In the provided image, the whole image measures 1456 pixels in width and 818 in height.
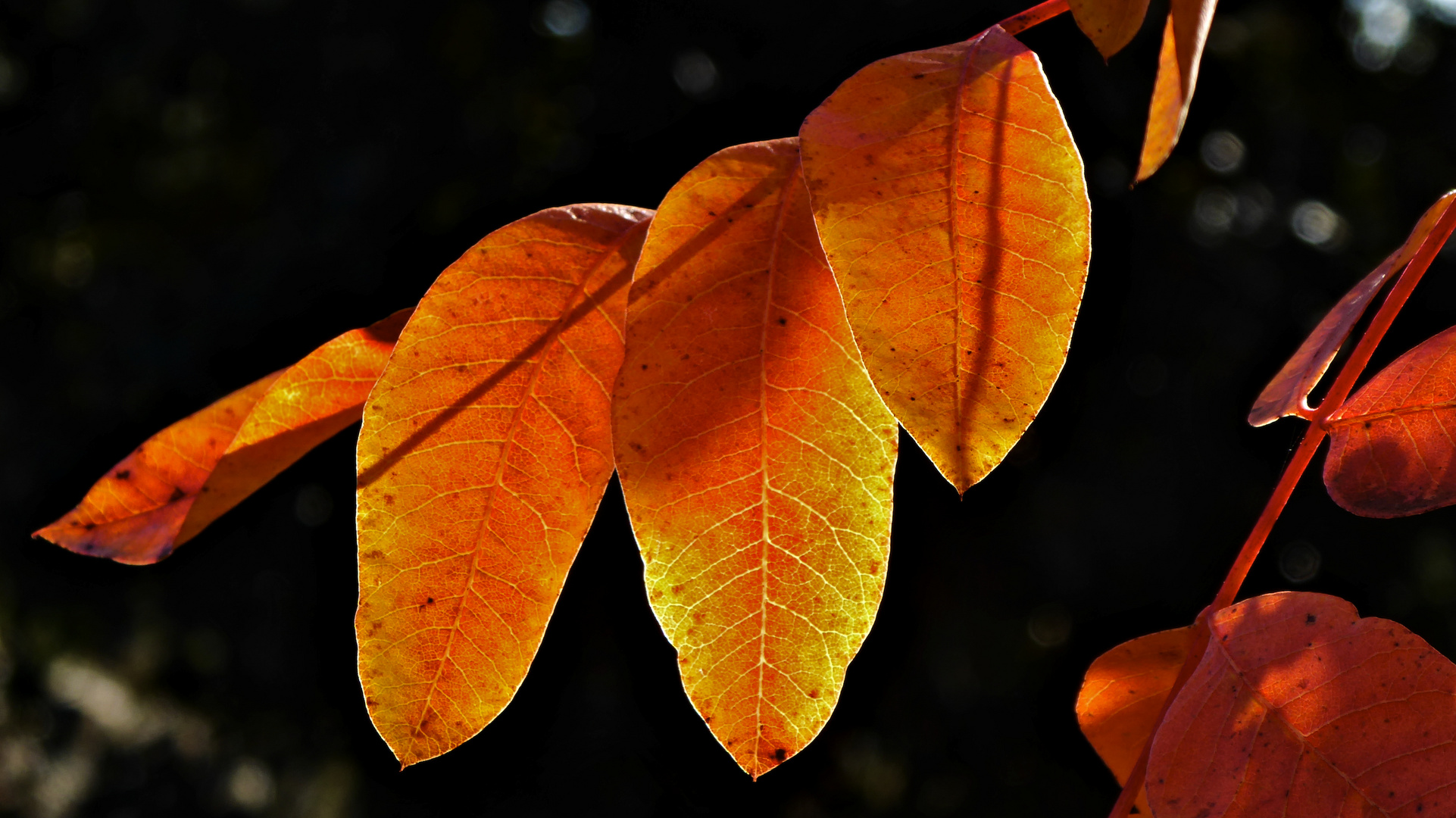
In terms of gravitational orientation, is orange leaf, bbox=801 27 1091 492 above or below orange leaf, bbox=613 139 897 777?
above

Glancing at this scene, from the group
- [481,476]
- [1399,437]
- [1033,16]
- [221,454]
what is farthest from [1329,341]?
[221,454]

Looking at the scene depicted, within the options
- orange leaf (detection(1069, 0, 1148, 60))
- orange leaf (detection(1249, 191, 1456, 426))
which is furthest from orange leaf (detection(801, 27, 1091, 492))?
orange leaf (detection(1249, 191, 1456, 426))

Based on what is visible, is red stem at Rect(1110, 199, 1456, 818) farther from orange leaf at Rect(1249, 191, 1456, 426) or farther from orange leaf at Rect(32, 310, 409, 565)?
orange leaf at Rect(32, 310, 409, 565)

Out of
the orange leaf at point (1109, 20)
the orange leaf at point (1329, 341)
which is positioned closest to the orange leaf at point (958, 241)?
the orange leaf at point (1109, 20)

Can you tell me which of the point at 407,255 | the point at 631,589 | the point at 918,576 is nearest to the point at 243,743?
the point at 631,589

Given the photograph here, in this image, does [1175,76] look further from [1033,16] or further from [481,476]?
[481,476]

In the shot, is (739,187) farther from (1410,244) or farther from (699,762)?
(699,762)
